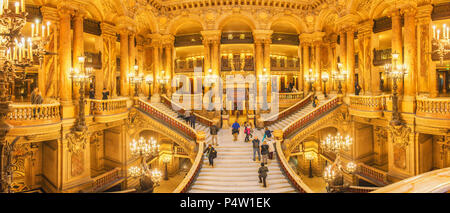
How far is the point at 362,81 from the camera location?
58.4 feet

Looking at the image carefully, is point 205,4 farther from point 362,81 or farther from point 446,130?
point 446,130

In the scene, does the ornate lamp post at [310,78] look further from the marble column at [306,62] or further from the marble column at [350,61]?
the marble column at [350,61]

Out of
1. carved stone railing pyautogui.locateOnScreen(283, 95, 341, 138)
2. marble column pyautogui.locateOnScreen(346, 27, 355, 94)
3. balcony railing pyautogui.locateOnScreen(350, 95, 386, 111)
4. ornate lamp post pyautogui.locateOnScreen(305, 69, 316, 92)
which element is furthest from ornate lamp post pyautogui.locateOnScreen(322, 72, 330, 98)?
balcony railing pyautogui.locateOnScreen(350, 95, 386, 111)

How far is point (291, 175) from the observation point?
10586 mm

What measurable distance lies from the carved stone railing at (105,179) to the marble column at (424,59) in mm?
19332

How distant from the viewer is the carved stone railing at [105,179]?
13162 millimetres

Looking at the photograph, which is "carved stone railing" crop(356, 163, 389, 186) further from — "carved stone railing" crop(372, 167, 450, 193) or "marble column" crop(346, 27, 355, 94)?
"carved stone railing" crop(372, 167, 450, 193)

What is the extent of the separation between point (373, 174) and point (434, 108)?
5.67 metres

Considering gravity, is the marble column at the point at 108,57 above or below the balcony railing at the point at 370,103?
above

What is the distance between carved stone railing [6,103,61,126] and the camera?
9270mm

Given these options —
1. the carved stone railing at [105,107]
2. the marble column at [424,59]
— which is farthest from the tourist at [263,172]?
the marble column at [424,59]
